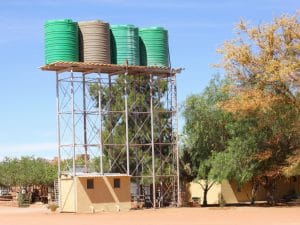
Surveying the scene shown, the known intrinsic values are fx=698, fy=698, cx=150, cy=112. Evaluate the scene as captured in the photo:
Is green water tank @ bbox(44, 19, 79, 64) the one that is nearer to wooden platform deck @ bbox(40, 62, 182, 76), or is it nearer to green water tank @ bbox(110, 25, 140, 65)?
wooden platform deck @ bbox(40, 62, 182, 76)

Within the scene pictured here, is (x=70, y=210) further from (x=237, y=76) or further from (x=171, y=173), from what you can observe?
(x=237, y=76)

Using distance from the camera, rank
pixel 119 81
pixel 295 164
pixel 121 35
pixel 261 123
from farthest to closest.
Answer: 1. pixel 119 81
2. pixel 121 35
3. pixel 261 123
4. pixel 295 164

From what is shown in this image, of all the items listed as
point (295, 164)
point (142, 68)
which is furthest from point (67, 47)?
point (295, 164)

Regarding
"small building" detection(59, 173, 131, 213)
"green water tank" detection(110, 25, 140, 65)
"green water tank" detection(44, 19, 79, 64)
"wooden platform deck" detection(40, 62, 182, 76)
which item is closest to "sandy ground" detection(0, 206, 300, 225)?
"small building" detection(59, 173, 131, 213)

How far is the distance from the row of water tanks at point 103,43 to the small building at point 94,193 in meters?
8.03

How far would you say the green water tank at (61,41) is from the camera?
1850 inches

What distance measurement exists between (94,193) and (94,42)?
10.3 m

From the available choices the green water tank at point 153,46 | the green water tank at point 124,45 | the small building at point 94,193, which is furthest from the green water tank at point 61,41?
the small building at point 94,193

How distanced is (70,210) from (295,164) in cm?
1509

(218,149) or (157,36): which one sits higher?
(157,36)

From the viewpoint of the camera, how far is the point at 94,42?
48062mm

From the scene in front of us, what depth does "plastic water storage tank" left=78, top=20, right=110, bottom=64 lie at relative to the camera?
47.9 metres

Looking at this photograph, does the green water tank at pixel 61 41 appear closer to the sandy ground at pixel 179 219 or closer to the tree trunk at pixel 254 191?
the sandy ground at pixel 179 219

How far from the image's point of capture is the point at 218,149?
52.4 meters
